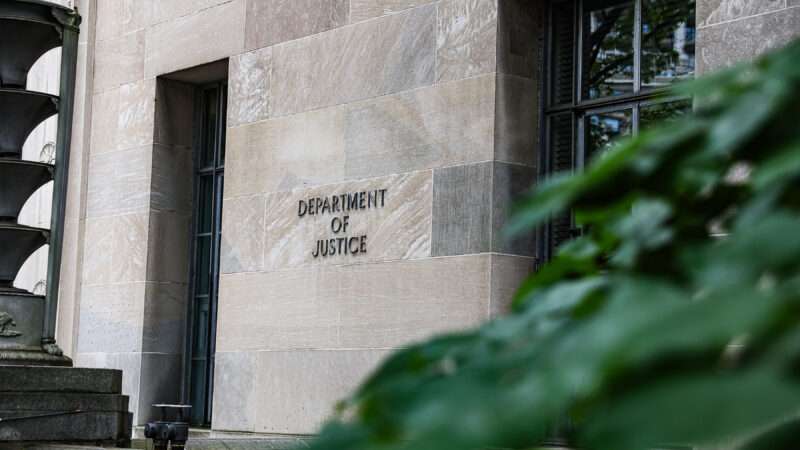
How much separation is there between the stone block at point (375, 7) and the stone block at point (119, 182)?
11.9 feet

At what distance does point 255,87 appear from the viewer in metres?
13.9

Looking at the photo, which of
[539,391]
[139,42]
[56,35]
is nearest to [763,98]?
[539,391]

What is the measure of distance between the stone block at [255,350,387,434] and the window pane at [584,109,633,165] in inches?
107

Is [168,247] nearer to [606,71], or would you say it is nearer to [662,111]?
[606,71]

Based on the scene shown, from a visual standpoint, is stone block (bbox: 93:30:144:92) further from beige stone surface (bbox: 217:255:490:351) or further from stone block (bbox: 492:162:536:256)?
stone block (bbox: 492:162:536:256)

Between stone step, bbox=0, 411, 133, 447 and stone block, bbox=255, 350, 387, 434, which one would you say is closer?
stone step, bbox=0, 411, 133, 447

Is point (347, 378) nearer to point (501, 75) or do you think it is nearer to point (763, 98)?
point (501, 75)

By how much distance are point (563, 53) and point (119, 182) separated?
21.0 ft

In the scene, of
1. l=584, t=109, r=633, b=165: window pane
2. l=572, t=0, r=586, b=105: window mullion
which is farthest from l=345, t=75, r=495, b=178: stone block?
l=584, t=109, r=633, b=165: window pane

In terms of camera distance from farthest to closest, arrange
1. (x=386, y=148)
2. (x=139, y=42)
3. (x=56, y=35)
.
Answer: (x=139, y=42), (x=386, y=148), (x=56, y=35)

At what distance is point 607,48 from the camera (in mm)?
11102

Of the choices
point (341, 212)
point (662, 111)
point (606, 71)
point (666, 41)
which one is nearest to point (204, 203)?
point (341, 212)

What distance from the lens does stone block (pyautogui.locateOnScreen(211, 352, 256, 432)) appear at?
13.2m

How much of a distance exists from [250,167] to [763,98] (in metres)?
13.0
